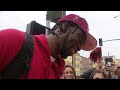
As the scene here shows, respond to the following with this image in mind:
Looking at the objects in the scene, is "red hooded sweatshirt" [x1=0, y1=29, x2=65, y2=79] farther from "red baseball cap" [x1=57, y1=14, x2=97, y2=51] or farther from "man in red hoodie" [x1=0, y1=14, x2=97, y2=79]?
"red baseball cap" [x1=57, y1=14, x2=97, y2=51]

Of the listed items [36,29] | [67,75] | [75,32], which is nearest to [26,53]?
[75,32]

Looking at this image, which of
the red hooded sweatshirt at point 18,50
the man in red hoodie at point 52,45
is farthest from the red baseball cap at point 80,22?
the red hooded sweatshirt at point 18,50

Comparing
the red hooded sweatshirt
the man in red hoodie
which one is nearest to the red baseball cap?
the man in red hoodie

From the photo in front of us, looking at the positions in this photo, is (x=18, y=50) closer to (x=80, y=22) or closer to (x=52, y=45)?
(x=52, y=45)

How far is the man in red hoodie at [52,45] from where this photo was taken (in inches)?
47.8

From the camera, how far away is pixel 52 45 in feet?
5.43

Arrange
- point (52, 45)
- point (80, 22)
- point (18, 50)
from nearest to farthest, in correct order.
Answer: point (18, 50)
point (52, 45)
point (80, 22)

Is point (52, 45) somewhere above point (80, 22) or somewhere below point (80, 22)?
below

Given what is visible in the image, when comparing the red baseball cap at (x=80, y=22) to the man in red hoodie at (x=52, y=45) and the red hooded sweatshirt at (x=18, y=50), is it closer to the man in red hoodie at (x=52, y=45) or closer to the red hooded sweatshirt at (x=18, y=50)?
the man in red hoodie at (x=52, y=45)

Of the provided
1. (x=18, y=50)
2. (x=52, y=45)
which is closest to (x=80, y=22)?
(x=52, y=45)
